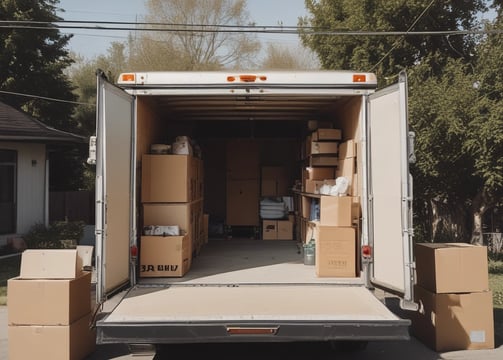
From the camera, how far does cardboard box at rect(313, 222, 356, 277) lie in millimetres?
5859

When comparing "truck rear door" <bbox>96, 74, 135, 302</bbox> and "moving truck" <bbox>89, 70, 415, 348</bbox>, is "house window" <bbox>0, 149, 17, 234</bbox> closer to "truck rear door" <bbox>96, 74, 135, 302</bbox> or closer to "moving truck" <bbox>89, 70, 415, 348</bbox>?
"moving truck" <bbox>89, 70, 415, 348</bbox>

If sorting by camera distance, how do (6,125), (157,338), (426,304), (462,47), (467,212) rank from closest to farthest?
(157,338)
(426,304)
(6,125)
(467,212)
(462,47)

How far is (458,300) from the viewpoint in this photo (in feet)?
19.5

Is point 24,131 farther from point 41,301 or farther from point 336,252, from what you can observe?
point 336,252

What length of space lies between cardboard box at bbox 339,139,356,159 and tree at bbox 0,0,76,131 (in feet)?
59.2

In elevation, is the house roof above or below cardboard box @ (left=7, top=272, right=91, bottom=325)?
above

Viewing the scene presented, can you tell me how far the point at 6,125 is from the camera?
44.4 feet

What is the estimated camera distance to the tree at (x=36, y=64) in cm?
2203

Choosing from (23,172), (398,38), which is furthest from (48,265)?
(398,38)

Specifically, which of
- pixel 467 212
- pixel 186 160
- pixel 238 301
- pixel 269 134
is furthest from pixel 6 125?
pixel 467 212

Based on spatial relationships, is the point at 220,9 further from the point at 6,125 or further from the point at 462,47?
the point at 6,125

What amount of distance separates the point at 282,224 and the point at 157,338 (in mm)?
6145

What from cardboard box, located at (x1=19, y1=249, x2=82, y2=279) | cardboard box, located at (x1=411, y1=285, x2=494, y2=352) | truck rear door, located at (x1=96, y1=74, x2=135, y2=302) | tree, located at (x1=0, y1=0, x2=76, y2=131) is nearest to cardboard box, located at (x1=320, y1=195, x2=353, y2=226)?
cardboard box, located at (x1=411, y1=285, x2=494, y2=352)

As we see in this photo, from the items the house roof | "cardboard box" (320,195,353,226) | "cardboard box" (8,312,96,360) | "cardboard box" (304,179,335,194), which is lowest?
"cardboard box" (8,312,96,360)
